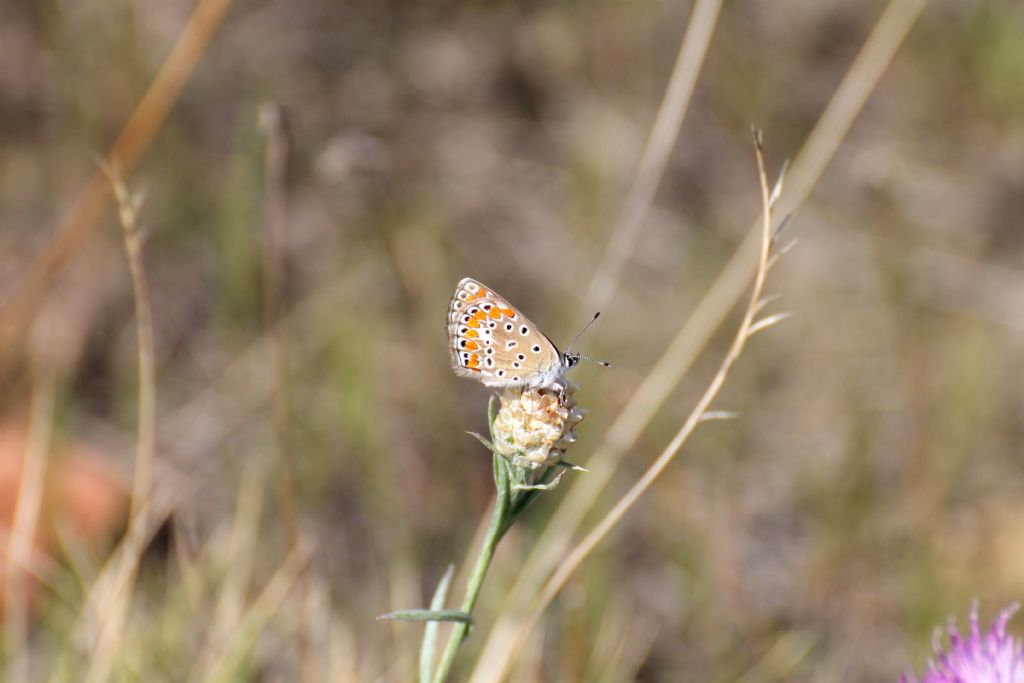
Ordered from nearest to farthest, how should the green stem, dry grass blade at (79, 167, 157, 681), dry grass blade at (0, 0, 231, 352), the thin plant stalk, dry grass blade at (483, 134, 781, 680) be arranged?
the green stem → dry grass blade at (483, 134, 781, 680) → dry grass blade at (79, 167, 157, 681) → the thin plant stalk → dry grass blade at (0, 0, 231, 352)

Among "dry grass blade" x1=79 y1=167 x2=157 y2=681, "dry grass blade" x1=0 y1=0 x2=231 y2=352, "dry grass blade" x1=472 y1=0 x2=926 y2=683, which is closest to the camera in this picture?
"dry grass blade" x1=79 y1=167 x2=157 y2=681

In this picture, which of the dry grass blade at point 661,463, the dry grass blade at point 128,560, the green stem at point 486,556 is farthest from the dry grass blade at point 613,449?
the dry grass blade at point 128,560

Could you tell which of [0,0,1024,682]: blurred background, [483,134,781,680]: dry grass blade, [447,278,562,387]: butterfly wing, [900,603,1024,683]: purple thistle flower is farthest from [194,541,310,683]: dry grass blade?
[900,603,1024,683]: purple thistle flower

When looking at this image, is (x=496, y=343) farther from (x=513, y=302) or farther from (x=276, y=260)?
(x=513, y=302)

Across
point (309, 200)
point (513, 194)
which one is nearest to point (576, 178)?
point (513, 194)

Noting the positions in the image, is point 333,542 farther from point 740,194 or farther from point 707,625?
point 740,194

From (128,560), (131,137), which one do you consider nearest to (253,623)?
(128,560)

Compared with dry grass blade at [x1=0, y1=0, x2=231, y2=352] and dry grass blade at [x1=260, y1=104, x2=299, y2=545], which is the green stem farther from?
dry grass blade at [x1=0, y1=0, x2=231, y2=352]
